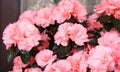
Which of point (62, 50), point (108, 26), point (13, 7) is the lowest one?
point (62, 50)

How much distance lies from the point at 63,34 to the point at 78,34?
6 centimetres

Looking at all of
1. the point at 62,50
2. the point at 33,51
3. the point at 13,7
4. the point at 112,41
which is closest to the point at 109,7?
the point at 112,41

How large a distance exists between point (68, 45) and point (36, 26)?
0.19 m

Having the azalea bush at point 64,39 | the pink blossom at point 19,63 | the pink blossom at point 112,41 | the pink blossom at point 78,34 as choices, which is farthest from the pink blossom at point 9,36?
the pink blossom at point 112,41

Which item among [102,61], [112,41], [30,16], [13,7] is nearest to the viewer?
[102,61]

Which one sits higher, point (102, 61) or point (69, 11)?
point (69, 11)

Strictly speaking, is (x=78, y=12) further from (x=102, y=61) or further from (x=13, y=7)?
(x=13, y=7)

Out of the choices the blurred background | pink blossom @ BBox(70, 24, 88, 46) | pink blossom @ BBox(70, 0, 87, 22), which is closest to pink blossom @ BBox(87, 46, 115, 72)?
pink blossom @ BBox(70, 24, 88, 46)

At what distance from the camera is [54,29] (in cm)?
119

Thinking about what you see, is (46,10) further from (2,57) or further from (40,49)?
(2,57)

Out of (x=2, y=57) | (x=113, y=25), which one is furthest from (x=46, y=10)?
(x=2, y=57)

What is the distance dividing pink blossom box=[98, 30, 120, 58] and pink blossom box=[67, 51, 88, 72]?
0.09m

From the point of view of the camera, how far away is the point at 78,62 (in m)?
1.02

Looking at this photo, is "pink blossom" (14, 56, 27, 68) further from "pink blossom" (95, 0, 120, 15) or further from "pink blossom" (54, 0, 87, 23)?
"pink blossom" (95, 0, 120, 15)
